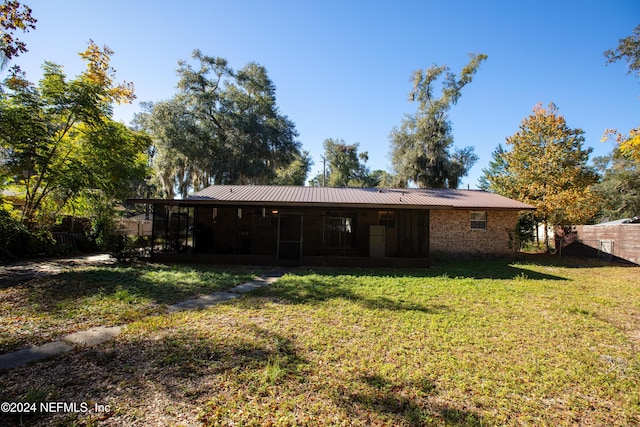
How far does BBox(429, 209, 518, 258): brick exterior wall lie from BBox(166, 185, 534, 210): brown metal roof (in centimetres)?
70

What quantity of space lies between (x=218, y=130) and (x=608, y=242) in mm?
23783

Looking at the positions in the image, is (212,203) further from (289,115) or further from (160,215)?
(289,115)

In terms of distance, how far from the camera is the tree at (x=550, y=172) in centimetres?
1502

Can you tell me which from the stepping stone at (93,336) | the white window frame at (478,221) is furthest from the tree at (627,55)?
the stepping stone at (93,336)

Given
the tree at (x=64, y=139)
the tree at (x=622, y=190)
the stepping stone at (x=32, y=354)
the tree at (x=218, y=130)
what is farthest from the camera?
the tree at (x=622, y=190)

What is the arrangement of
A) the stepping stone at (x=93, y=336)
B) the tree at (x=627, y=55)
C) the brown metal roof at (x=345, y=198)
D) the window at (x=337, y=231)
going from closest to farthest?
the stepping stone at (x=93, y=336), the tree at (x=627, y=55), the brown metal roof at (x=345, y=198), the window at (x=337, y=231)

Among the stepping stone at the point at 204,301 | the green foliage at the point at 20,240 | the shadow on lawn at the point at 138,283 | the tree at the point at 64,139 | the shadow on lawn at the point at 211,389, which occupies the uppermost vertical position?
the tree at the point at 64,139

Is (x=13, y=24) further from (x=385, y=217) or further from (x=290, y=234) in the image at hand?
(x=385, y=217)

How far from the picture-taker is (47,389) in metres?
2.91

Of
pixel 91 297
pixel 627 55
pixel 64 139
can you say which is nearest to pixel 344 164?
pixel 627 55

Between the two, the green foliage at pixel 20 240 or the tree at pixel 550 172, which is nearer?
the green foliage at pixel 20 240

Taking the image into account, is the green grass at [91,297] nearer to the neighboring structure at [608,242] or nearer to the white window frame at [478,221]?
the white window frame at [478,221]

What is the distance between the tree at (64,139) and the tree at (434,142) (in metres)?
18.3

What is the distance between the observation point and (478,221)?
14.0m
